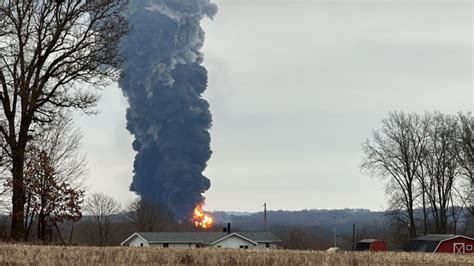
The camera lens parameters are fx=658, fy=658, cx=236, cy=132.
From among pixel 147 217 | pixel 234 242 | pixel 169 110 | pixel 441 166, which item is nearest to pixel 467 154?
pixel 441 166

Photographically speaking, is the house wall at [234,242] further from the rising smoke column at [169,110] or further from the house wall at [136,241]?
the rising smoke column at [169,110]

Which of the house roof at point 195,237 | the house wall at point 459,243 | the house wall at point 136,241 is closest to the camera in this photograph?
the house wall at point 459,243

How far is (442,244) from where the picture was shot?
6312cm

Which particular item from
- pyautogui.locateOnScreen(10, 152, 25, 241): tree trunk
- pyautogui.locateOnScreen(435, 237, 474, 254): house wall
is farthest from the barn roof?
pyautogui.locateOnScreen(10, 152, 25, 241): tree trunk

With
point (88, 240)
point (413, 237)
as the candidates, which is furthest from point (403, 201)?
point (88, 240)

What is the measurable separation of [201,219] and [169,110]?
27069 millimetres

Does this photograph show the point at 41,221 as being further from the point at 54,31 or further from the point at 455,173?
the point at 455,173

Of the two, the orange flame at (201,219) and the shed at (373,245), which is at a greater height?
the orange flame at (201,219)

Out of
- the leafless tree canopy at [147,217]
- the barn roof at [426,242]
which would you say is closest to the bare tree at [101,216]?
the leafless tree canopy at [147,217]

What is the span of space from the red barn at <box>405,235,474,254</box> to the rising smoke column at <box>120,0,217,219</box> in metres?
77.9

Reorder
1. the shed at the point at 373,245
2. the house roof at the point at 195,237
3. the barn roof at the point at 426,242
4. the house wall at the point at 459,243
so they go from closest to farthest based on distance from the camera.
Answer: the barn roof at the point at 426,242
the house wall at the point at 459,243
the shed at the point at 373,245
the house roof at the point at 195,237

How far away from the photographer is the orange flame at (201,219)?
133038mm

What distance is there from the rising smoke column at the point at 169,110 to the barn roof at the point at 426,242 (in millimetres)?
77617

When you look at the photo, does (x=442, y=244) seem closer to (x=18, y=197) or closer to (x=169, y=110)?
(x=18, y=197)
